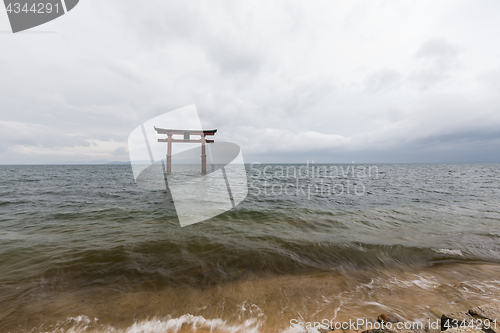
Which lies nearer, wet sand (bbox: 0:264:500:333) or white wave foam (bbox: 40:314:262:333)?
white wave foam (bbox: 40:314:262:333)

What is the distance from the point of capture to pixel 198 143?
25703 mm

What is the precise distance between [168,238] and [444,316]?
6.72 meters

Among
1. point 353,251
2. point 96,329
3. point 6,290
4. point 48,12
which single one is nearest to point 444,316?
point 353,251

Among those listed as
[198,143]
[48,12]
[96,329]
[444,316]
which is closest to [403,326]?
[444,316]

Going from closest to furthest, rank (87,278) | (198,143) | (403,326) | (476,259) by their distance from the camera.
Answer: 1. (403,326)
2. (87,278)
3. (476,259)
4. (198,143)

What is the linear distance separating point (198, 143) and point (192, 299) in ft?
78.1

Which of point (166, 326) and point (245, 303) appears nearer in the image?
point (166, 326)

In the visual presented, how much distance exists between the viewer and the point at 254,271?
450 centimetres

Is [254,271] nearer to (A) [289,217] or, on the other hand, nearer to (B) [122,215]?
(A) [289,217]

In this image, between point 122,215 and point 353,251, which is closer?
point 353,251

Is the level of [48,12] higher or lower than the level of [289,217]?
higher

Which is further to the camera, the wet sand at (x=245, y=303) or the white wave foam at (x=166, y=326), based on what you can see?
the wet sand at (x=245, y=303)

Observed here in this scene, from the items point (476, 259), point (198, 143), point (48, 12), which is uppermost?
point (48, 12)

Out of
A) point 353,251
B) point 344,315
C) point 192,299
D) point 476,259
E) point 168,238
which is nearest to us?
point 344,315
